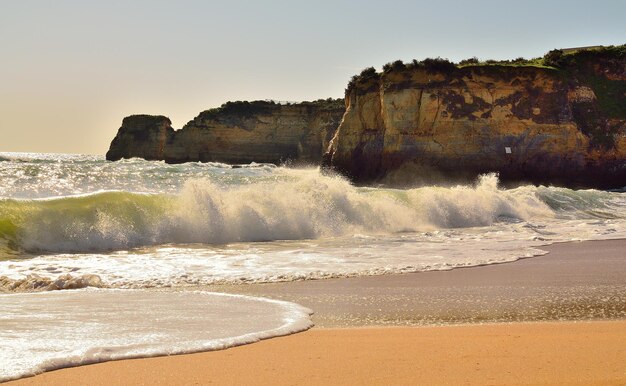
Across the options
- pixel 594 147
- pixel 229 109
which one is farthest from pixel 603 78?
pixel 229 109

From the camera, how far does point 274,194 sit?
49.8 feet

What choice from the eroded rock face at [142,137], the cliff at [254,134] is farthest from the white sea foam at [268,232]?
the eroded rock face at [142,137]

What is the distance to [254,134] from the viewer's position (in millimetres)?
71250

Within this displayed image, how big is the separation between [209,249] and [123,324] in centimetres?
584

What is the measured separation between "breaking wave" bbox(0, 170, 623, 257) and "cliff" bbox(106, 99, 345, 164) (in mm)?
46457

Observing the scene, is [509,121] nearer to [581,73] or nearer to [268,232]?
[581,73]

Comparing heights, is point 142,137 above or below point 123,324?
above

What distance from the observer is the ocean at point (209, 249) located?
15.9ft

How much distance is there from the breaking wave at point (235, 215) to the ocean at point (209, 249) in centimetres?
4

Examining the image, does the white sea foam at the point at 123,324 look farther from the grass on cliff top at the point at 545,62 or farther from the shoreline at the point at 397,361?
the grass on cliff top at the point at 545,62

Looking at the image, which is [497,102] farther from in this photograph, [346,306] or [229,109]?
[229,109]

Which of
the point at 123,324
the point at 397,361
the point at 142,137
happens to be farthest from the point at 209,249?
the point at 142,137

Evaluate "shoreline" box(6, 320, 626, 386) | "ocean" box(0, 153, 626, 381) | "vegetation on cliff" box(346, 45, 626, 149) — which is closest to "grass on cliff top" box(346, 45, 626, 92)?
"vegetation on cliff" box(346, 45, 626, 149)

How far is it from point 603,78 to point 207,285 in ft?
104
